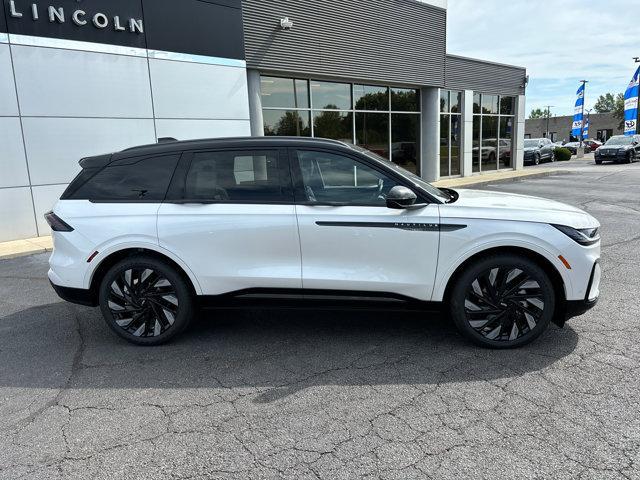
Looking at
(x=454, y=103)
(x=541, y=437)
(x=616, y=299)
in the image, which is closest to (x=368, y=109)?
(x=454, y=103)

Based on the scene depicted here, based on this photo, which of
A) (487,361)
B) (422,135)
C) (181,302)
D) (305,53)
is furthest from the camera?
(422,135)

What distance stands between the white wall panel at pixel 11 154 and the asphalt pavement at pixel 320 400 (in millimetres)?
5320

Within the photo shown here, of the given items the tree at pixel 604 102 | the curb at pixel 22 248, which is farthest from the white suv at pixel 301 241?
the tree at pixel 604 102

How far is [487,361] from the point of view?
3750mm

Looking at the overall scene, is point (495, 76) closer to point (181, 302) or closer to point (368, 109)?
point (368, 109)

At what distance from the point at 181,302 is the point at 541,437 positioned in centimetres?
291

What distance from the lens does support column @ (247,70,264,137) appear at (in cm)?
1278

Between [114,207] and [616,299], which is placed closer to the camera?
[114,207]

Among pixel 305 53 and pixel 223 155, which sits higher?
pixel 305 53

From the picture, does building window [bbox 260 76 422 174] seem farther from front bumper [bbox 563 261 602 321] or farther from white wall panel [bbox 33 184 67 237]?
front bumper [bbox 563 261 602 321]

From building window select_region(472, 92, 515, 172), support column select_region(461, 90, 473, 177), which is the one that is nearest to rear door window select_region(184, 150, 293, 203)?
support column select_region(461, 90, 473, 177)

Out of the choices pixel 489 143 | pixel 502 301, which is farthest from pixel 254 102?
pixel 489 143

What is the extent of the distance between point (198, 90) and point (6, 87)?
12.6 feet

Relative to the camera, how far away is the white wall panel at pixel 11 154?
8.93 m
